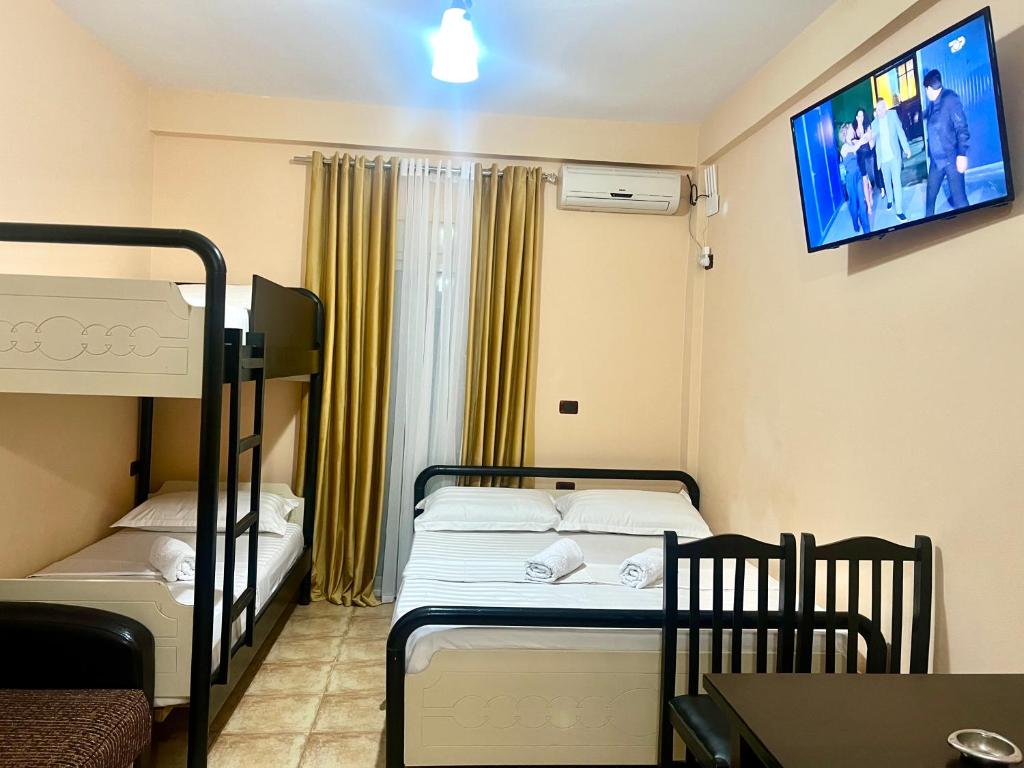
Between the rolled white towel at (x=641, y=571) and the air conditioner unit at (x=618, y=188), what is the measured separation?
1.97 meters

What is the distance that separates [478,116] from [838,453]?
8.02 ft

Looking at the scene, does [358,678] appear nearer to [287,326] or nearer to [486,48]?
[287,326]

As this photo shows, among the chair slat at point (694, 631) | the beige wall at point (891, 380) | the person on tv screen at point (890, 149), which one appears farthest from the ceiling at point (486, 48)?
the chair slat at point (694, 631)

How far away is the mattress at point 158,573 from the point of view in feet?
8.15

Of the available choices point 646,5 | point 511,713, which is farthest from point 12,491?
point 646,5

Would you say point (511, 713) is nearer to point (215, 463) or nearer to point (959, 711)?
point (215, 463)

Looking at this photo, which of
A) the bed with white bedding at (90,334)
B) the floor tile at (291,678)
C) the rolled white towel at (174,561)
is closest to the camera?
the bed with white bedding at (90,334)

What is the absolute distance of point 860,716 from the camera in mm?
1160

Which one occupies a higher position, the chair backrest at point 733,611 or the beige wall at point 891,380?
the beige wall at point 891,380

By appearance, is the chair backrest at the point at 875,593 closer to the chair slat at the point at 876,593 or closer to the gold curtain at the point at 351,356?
the chair slat at the point at 876,593

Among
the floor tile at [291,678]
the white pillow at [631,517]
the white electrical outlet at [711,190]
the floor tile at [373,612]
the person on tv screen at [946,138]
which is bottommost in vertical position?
the floor tile at [291,678]

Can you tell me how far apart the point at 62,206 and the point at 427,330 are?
5.46ft

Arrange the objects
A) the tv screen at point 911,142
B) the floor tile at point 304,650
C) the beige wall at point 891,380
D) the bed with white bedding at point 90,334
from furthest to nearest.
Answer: the floor tile at point 304,650, the bed with white bedding at point 90,334, the beige wall at point 891,380, the tv screen at point 911,142

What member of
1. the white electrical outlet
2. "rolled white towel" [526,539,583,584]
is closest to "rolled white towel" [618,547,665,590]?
"rolled white towel" [526,539,583,584]
